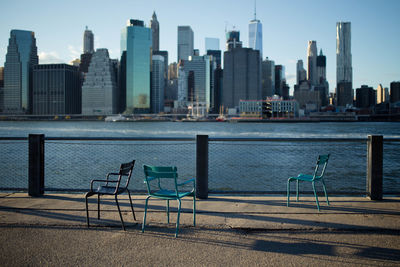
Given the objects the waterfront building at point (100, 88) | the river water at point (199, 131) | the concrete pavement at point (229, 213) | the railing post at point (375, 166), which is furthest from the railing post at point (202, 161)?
the waterfront building at point (100, 88)

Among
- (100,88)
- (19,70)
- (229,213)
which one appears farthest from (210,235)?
(19,70)

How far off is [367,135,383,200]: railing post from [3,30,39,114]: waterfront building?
595ft

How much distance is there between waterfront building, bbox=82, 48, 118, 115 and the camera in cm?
18375

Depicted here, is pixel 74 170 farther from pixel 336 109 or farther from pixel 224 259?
pixel 336 109

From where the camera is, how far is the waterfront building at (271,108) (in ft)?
558

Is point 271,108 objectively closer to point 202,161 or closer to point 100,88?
point 100,88

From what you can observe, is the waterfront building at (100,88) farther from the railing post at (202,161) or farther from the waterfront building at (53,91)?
the railing post at (202,161)

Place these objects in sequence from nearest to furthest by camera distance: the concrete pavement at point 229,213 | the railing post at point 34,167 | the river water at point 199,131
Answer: the concrete pavement at point 229,213 < the railing post at point 34,167 < the river water at point 199,131

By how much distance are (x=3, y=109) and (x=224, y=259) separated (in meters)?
189

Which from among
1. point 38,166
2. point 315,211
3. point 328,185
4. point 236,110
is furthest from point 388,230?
point 236,110

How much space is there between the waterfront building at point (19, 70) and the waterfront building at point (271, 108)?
10201cm

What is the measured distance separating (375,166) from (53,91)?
597 ft

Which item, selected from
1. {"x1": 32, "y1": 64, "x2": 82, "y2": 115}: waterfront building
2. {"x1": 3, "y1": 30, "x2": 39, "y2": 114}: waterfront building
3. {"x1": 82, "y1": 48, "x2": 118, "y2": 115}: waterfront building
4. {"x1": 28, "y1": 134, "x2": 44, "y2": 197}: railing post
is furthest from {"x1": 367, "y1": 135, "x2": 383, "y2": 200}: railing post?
{"x1": 3, "y1": 30, "x2": 39, "y2": 114}: waterfront building

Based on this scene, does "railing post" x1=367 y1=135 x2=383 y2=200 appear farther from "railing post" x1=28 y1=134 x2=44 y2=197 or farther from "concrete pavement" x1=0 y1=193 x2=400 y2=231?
"railing post" x1=28 y1=134 x2=44 y2=197
